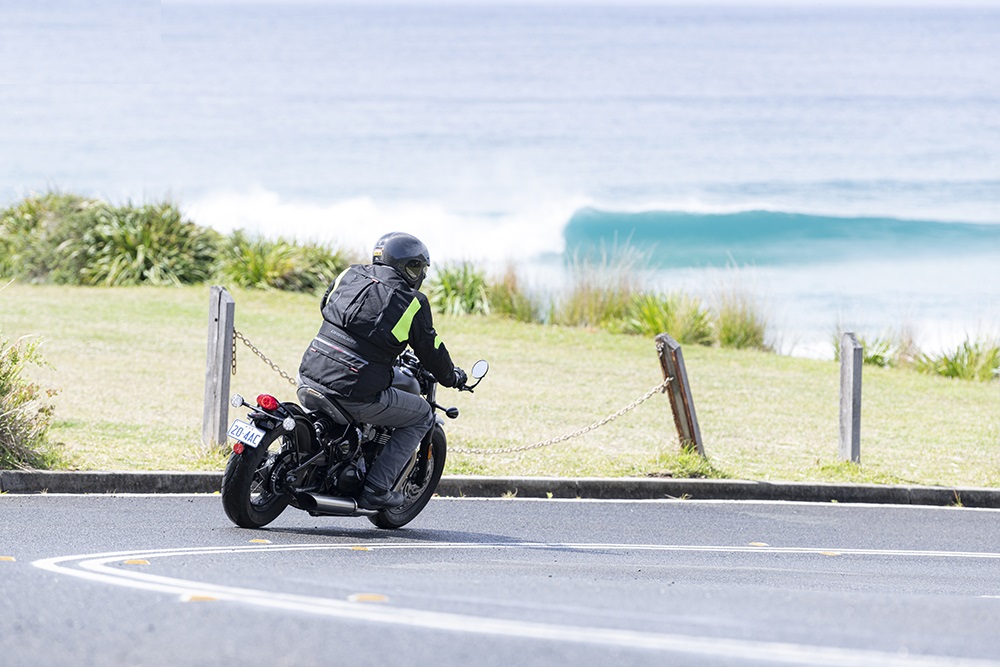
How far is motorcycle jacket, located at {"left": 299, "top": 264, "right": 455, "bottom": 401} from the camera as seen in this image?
827cm

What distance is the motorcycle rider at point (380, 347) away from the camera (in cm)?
827

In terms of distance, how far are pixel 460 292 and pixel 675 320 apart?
3749mm

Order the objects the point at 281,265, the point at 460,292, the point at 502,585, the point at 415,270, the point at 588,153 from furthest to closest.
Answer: the point at 588,153 → the point at 281,265 → the point at 460,292 → the point at 415,270 → the point at 502,585

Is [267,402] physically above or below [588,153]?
below

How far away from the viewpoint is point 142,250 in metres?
24.2

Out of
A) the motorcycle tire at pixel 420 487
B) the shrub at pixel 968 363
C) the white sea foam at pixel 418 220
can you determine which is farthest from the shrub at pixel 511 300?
the white sea foam at pixel 418 220

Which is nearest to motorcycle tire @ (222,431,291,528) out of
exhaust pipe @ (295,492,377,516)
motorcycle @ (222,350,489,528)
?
motorcycle @ (222,350,489,528)

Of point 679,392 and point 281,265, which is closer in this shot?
point 679,392

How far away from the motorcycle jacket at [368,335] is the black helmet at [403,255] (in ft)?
0.18

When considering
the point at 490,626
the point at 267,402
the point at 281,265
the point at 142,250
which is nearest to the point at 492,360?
the point at 281,265

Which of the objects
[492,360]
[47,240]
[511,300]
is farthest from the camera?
[47,240]

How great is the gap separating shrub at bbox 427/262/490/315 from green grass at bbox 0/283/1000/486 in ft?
2.52

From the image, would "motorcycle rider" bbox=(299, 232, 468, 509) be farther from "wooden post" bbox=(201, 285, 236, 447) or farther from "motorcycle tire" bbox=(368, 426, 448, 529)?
"wooden post" bbox=(201, 285, 236, 447)

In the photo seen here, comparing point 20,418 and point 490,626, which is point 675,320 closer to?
point 20,418
